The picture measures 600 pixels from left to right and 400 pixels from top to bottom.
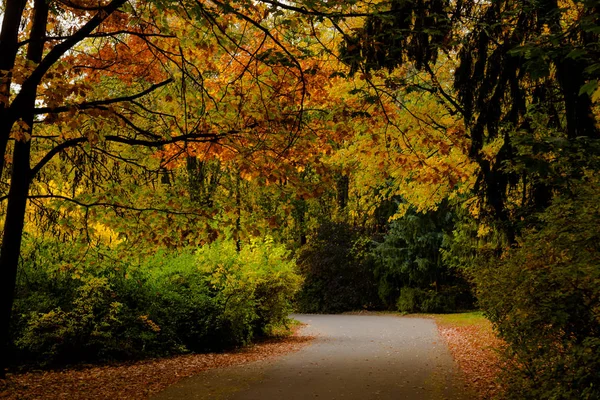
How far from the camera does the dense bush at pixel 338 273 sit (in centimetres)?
3509

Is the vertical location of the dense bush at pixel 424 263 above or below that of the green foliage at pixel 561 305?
above

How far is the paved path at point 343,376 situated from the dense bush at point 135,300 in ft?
8.24

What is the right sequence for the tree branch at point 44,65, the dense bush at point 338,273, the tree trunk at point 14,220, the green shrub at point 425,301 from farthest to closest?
1. the dense bush at point 338,273
2. the green shrub at point 425,301
3. the tree trunk at point 14,220
4. the tree branch at point 44,65

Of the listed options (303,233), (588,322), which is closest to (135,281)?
(588,322)

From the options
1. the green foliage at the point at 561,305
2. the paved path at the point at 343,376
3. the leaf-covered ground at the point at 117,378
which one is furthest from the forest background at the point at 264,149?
the paved path at the point at 343,376

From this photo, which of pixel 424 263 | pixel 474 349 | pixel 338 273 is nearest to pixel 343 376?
pixel 474 349

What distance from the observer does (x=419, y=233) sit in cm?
3272

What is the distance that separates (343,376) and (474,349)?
620cm

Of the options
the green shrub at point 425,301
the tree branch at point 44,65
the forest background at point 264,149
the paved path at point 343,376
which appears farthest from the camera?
the green shrub at point 425,301

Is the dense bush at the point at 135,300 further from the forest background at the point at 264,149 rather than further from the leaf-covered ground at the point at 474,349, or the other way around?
the leaf-covered ground at the point at 474,349

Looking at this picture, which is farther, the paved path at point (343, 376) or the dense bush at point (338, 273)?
the dense bush at point (338, 273)

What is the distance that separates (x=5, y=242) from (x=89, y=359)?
5.08 metres

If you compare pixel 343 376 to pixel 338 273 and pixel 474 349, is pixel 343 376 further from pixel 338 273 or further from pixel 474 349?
pixel 338 273

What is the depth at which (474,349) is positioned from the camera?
630 inches
